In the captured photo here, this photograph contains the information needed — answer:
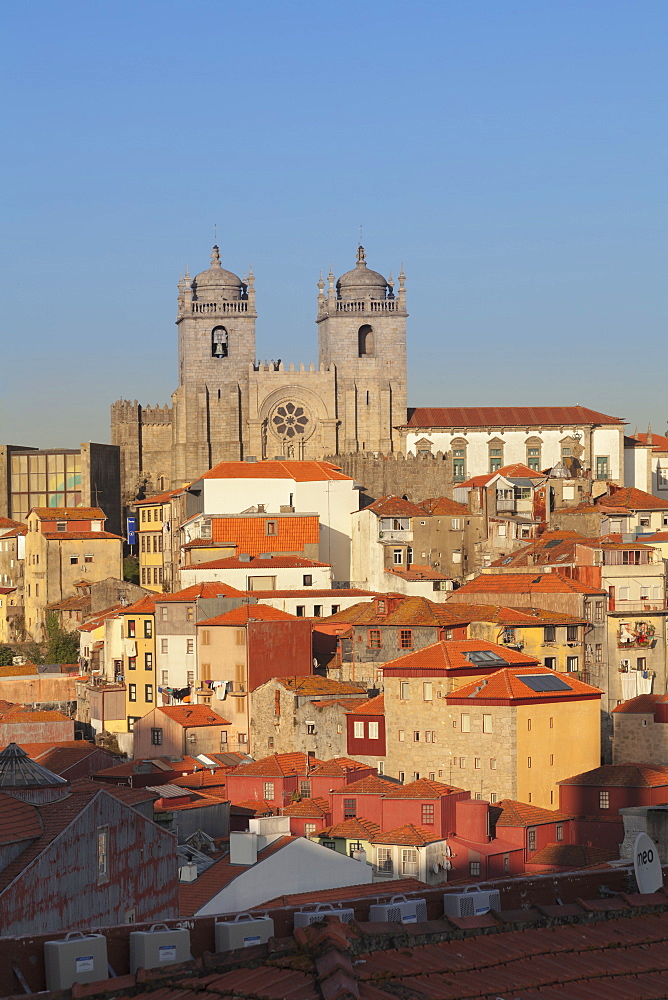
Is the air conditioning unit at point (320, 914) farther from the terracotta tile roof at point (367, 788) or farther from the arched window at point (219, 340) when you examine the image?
the arched window at point (219, 340)

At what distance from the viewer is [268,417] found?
3706 inches

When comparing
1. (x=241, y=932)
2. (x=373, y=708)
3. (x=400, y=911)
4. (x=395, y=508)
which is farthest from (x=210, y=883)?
(x=395, y=508)

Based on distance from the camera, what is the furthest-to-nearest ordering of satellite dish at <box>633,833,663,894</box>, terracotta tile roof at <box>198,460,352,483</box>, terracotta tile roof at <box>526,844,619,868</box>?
terracotta tile roof at <box>198,460,352,483</box> → terracotta tile roof at <box>526,844,619,868</box> → satellite dish at <box>633,833,663,894</box>

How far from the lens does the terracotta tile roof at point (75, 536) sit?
7881cm

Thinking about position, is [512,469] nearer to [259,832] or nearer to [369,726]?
[369,726]

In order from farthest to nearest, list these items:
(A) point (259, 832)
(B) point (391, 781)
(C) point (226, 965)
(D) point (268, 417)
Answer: (D) point (268, 417)
(B) point (391, 781)
(A) point (259, 832)
(C) point (226, 965)

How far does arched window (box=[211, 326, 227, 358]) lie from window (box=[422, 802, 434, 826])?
185 ft

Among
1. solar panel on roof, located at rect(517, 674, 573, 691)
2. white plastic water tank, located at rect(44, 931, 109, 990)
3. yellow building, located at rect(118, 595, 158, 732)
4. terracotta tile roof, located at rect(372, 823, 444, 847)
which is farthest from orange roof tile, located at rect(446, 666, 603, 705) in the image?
white plastic water tank, located at rect(44, 931, 109, 990)

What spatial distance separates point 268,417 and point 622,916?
76.4m

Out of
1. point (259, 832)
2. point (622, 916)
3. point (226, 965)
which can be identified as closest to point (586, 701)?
point (259, 832)

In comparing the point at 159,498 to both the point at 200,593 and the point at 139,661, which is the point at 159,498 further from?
the point at 200,593

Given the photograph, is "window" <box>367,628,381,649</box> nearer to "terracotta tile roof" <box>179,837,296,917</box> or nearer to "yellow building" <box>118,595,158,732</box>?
"yellow building" <box>118,595,158,732</box>

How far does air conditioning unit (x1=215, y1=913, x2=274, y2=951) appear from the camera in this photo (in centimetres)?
1633

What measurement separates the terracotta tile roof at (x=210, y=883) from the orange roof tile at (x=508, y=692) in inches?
511
